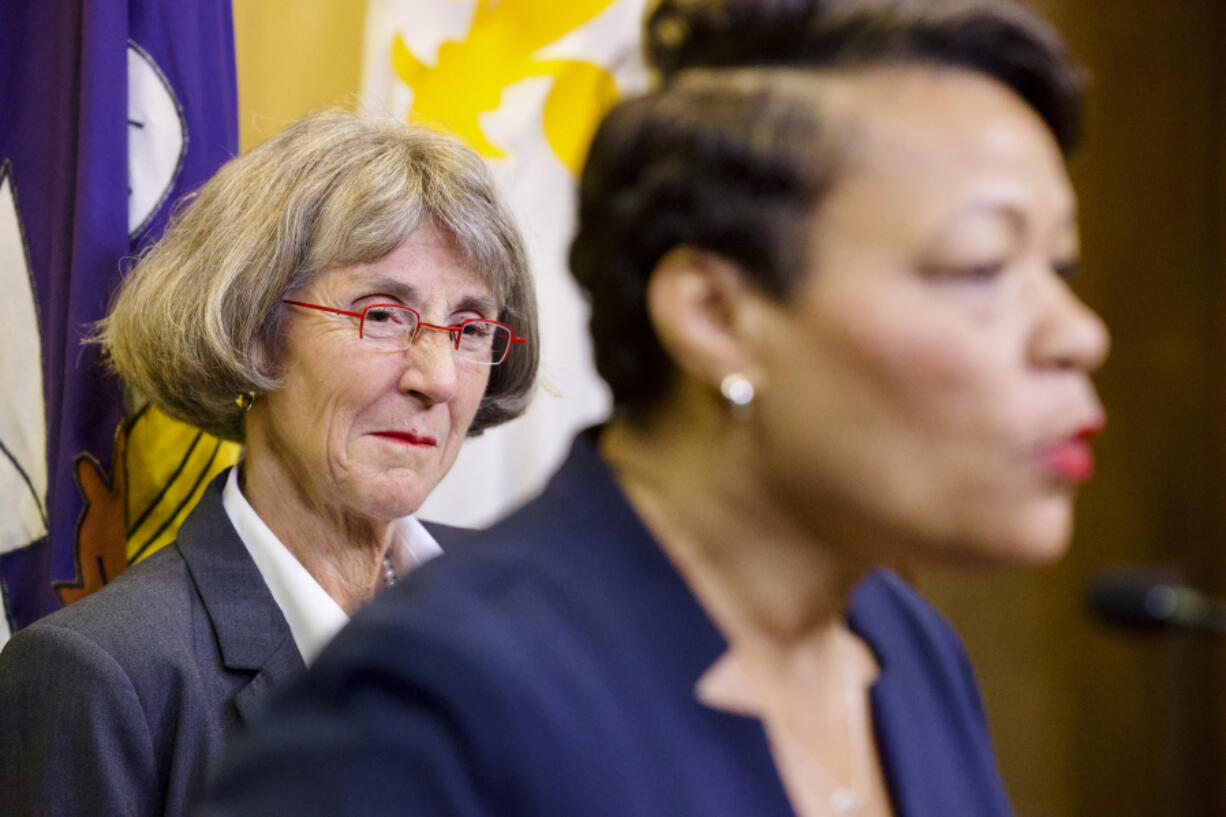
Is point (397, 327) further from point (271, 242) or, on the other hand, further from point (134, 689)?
point (134, 689)

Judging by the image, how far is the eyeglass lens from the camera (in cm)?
185

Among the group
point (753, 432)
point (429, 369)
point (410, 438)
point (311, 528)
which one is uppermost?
point (753, 432)

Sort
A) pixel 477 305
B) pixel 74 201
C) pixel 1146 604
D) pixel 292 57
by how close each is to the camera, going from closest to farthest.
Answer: pixel 1146 604
pixel 477 305
pixel 74 201
pixel 292 57

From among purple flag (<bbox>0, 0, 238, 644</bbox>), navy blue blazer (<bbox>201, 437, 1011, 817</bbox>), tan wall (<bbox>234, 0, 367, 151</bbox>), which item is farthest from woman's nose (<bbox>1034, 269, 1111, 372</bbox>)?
tan wall (<bbox>234, 0, 367, 151</bbox>)

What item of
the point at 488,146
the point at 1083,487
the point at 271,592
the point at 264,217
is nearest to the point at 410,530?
the point at 271,592

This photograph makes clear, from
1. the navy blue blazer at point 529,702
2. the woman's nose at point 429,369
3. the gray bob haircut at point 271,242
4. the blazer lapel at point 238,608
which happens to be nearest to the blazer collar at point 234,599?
the blazer lapel at point 238,608

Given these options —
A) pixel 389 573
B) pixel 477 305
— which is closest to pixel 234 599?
pixel 389 573

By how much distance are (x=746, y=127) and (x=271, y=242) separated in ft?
3.83

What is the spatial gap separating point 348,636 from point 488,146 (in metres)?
1.95

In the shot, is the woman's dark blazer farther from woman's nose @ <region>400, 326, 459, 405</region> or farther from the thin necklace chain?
woman's nose @ <region>400, 326, 459, 405</region>

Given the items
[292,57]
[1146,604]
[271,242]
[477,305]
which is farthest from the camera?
[292,57]

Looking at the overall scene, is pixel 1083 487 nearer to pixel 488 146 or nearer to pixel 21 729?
pixel 488 146

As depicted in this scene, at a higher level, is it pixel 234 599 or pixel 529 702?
pixel 529 702

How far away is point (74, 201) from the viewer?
2.11 m
